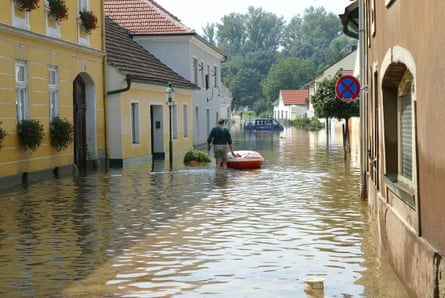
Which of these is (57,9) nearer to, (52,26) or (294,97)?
(52,26)

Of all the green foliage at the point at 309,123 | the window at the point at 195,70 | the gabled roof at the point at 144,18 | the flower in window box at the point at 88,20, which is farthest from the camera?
the green foliage at the point at 309,123

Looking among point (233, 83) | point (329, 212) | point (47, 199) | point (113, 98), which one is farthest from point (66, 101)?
point (233, 83)

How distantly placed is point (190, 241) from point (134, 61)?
20.3 metres

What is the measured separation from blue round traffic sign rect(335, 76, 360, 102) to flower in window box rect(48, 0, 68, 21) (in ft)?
25.2

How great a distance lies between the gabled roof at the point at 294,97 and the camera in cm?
11868

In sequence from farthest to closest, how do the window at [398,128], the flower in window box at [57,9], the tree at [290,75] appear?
the tree at [290,75] → the flower in window box at [57,9] → the window at [398,128]

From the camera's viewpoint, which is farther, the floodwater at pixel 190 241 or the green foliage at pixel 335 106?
the green foliage at pixel 335 106

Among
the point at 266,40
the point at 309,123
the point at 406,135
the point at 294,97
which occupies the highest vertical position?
the point at 266,40

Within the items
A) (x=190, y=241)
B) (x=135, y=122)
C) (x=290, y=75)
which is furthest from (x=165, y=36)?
(x=290, y=75)

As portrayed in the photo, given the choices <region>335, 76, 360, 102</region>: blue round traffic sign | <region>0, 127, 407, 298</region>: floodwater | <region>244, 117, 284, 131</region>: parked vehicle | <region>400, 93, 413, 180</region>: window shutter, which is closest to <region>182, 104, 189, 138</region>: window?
<region>0, 127, 407, 298</region>: floodwater

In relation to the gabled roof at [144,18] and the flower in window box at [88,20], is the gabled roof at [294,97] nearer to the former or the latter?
the gabled roof at [144,18]

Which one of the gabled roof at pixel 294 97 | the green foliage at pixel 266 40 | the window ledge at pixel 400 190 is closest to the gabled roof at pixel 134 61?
the window ledge at pixel 400 190

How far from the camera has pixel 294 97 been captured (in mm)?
120875

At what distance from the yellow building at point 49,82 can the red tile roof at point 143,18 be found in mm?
12078
